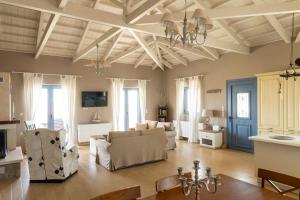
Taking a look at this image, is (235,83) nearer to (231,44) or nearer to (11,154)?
(231,44)

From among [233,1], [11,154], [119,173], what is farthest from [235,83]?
[11,154]

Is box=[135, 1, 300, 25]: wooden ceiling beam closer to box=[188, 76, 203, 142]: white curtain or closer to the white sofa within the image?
the white sofa

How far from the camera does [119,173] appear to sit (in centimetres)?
482

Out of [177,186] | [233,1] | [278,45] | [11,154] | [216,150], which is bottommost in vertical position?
[216,150]

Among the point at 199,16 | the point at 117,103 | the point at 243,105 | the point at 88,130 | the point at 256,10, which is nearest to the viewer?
the point at 199,16

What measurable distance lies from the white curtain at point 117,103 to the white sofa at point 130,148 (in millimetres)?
3123

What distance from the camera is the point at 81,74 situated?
26.8ft

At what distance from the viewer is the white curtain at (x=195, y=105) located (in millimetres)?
8188

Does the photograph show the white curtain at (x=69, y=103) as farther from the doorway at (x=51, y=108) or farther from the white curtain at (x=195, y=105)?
the white curtain at (x=195, y=105)

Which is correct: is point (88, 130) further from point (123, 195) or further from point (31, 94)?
point (123, 195)

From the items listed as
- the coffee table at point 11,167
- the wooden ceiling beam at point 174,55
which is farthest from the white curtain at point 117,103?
the coffee table at point 11,167

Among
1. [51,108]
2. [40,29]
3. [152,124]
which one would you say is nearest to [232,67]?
[152,124]

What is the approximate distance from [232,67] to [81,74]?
538 cm

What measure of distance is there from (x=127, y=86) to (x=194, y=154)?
4.21 metres
